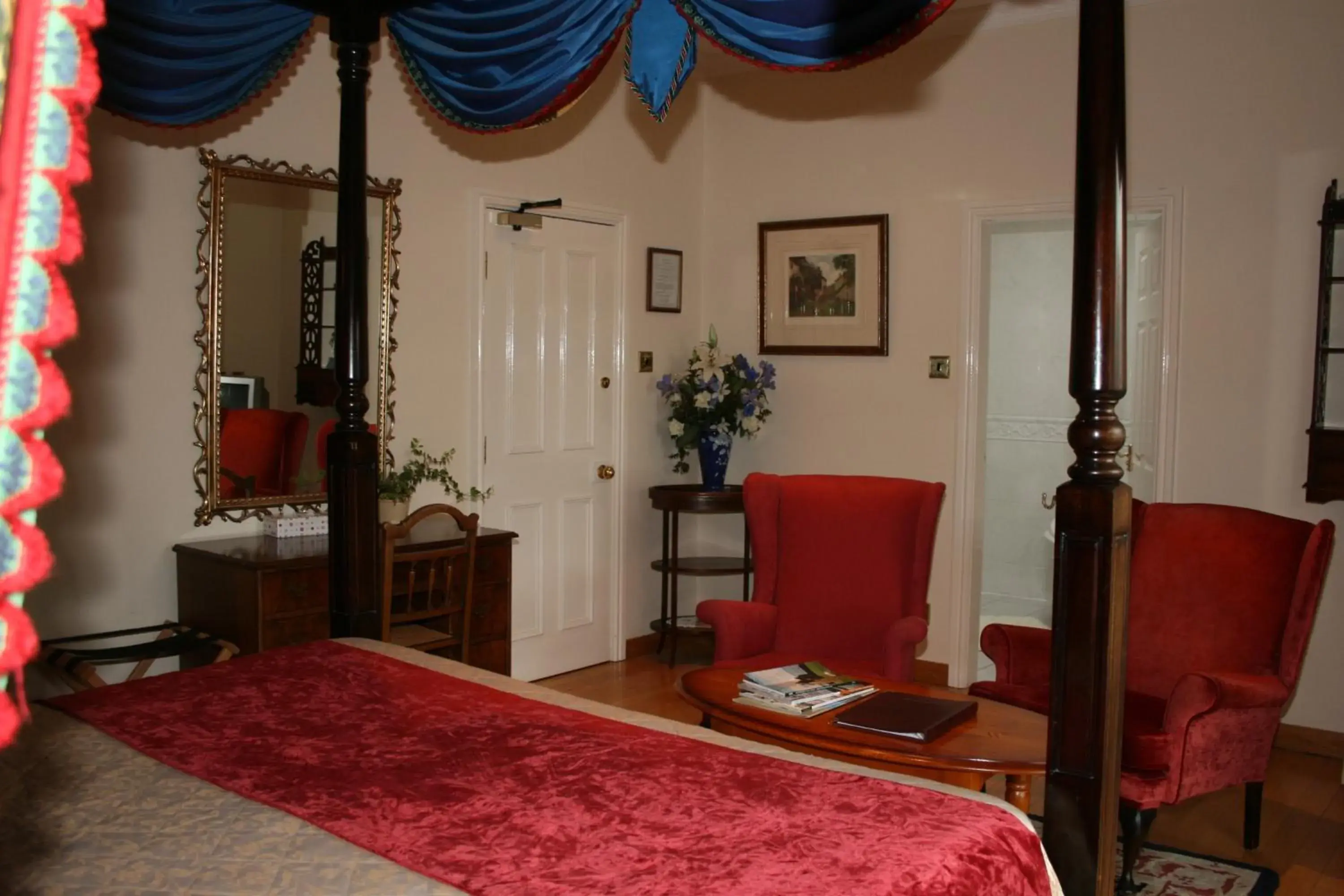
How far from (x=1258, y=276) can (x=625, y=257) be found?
9.08 ft

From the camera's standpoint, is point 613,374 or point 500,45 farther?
point 613,374

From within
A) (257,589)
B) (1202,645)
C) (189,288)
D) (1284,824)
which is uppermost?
(189,288)

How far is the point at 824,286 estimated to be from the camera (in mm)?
5609

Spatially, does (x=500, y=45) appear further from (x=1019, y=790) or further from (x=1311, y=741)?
(x=1311, y=741)

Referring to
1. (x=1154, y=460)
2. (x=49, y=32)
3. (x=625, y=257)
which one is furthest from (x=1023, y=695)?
(x=49, y=32)

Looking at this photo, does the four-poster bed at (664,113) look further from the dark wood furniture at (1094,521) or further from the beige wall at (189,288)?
the beige wall at (189,288)

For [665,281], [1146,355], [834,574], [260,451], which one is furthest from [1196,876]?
[665,281]

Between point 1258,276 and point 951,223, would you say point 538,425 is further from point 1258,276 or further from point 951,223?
point 1258,276

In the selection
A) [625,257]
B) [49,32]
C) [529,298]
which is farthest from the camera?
[625,257]

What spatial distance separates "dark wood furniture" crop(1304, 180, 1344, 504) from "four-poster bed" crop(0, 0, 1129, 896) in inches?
109

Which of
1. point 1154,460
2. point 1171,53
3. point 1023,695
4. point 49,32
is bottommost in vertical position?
point 1023,695

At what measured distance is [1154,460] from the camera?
4.81 metres

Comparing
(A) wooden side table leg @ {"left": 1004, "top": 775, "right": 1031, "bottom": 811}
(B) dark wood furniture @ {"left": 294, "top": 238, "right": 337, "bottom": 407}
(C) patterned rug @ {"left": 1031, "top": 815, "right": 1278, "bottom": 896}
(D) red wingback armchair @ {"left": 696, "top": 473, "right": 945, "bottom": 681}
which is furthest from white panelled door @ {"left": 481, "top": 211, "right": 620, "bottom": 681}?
(A) wooden side table leg @ {"left": 1004, "top": 775, "right": 1031, "bottom": 811}

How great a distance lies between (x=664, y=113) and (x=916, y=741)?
153 centimetres
